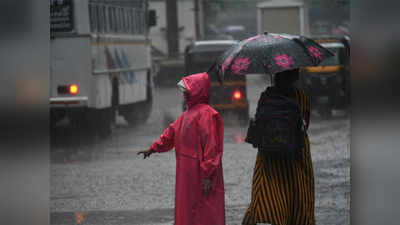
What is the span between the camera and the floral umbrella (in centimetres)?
600

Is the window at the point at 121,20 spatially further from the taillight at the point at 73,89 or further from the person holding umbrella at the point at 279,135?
the person holding umbrella at the point at 279,135

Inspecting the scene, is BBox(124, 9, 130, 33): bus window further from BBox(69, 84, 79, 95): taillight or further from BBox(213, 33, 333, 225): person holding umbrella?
BBox(213, 33, 333, 225): person holding umbrella

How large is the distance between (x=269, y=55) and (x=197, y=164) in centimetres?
105

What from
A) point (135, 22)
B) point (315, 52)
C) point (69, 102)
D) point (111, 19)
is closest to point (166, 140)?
point (315, 52)

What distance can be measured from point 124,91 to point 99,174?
6897 mm

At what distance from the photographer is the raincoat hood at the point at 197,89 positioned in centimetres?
603

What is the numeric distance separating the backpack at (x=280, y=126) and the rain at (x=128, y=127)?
911 mm

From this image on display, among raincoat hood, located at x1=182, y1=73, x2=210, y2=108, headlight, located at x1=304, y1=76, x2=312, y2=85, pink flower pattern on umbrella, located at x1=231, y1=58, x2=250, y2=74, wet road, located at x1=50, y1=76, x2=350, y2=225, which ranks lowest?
wet road, located at x1=50, y1=76, x2=350, y2=225

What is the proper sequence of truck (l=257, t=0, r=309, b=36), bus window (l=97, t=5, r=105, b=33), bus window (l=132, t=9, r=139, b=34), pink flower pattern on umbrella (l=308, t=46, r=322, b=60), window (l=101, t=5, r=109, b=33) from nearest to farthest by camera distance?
pink flower pattern on umbrella (l=308, t=46, r=322, b=60)
bus window (l=97, t=5, r=105, b=33)
window (l=101, t=5, r=109, b=33)
bus window (l=132, t=9, r=139, b=34)
truck (l=257, t=0, r=309, b=36)

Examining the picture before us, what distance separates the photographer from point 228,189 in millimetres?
10133

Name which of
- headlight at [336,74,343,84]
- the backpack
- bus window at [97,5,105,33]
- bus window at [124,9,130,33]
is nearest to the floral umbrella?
the backpack

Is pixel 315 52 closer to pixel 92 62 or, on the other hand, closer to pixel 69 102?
pixel 69 102

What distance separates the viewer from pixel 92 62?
627 inches

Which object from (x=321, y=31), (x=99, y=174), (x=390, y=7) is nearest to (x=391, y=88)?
(x=390, y=7)
